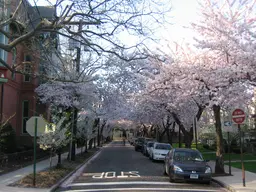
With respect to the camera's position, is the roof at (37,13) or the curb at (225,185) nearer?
the roof at (37,13)

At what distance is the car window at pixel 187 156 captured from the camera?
15.2 m

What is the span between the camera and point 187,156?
50.7 feet

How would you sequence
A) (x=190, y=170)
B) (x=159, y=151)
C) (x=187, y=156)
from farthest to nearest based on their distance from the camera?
1. (x=159, y=151)
2. (x=187, y=156)
3. (x=190, y=170)

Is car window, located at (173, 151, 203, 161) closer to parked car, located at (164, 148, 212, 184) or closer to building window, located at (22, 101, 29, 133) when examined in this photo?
parked car, located at (164, 148, 212, 184)

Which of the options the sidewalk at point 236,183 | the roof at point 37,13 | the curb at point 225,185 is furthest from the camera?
the curb at point 225,185

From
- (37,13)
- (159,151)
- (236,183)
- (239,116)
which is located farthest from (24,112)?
(239,116)

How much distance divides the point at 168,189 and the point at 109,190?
2.12 m

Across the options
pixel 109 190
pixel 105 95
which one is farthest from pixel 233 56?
pixel 105 95

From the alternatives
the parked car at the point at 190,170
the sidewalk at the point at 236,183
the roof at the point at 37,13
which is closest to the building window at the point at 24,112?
the roof at the point at 37,13

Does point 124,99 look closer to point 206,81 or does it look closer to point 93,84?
point 93,84

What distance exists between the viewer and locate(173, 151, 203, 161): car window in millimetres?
15227

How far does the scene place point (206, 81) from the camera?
16094mm

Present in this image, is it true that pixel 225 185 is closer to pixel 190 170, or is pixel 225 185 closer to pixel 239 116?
pixel 190 170

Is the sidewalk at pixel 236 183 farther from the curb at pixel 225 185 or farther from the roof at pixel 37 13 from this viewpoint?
the roof at pixel 37 13
